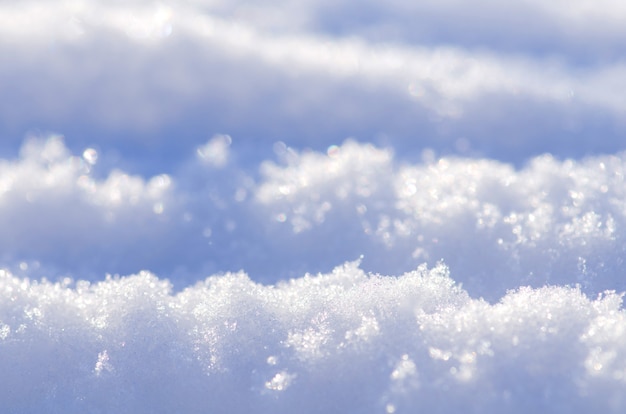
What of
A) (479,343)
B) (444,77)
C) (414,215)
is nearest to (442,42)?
(444,77)

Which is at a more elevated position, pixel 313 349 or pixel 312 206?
pixel 312 206

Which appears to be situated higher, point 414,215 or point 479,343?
point 414,215

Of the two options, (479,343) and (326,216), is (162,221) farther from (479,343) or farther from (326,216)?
(479,343)

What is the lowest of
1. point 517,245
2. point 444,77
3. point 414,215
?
point 517,245

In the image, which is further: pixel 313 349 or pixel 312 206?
pixel 312 206

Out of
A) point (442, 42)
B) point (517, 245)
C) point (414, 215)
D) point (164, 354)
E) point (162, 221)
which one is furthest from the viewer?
point (442, 42)
